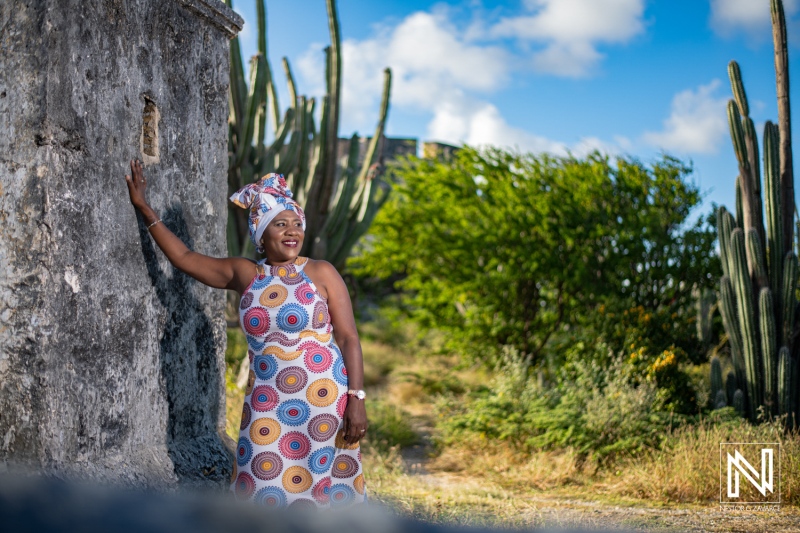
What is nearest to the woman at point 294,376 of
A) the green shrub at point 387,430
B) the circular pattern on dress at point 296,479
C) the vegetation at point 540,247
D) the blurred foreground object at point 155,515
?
the circular pattern on dress at point 296,479

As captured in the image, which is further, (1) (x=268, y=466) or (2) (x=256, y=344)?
(2) (x=256, y=344)

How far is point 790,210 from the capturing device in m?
6.80

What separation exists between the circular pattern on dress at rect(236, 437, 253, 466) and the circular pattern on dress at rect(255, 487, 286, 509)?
0.14 meters

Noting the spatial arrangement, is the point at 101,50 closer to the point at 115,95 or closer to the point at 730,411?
the point at 115,95

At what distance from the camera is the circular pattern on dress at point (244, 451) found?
2.93m

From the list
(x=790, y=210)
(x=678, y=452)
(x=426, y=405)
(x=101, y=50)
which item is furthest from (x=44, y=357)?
(x=426, y=405)

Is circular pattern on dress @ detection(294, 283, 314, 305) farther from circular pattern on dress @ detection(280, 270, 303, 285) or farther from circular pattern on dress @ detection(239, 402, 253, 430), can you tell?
circular pattern on dress @ detection(239, 402, 253, 430)

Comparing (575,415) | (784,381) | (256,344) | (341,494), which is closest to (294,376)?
(256,344)

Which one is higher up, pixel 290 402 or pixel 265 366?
pixel 265 366

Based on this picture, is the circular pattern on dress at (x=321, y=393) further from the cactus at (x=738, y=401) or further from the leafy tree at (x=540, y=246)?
the leafy tree at (x=540, y=246)

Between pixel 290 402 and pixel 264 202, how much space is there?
845mm

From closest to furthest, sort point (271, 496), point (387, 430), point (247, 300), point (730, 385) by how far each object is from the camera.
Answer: point (271, 496) → point (247, 300) → point (730, 385) → point (387, 430)

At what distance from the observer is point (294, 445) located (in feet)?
9.56

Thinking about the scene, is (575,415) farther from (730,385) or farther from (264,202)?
(264,202)
